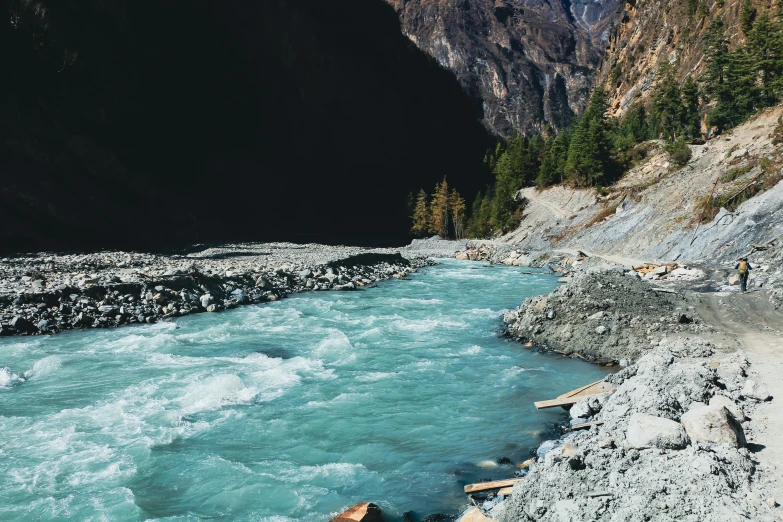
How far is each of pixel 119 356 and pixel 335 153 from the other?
8250 centimetres

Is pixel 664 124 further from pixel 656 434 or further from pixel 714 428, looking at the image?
pixel 656 434

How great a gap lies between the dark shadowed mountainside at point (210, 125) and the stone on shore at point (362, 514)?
33248 mm

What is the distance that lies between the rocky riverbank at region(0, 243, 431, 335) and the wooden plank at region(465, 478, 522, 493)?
1443 centimetres

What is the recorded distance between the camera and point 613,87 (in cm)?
11375

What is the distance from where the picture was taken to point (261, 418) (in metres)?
9.99

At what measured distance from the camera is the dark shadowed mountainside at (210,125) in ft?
121

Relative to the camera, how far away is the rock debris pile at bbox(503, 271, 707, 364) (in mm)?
13664

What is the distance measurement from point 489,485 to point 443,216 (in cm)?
6815

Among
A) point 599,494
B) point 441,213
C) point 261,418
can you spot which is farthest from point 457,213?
point 599,494

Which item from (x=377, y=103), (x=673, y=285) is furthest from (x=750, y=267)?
(x=377, y=103)

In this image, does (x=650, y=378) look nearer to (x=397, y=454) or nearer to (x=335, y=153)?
(x=397, y=454)

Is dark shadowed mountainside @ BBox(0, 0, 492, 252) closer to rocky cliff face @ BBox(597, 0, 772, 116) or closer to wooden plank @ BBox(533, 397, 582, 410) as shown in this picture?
wooden plank @ BBox(533, 397, 582, 410)

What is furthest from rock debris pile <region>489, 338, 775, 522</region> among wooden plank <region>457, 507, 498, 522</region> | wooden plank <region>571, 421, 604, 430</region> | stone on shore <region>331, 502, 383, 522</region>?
stone on shore <region>331, 502, 383, 522</region>

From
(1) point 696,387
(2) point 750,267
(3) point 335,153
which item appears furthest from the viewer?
(3) point 335,153
